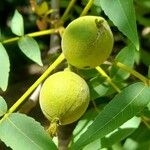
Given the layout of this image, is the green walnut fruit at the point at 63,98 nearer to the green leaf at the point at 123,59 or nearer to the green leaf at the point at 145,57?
the green leaf at the point at 123,59

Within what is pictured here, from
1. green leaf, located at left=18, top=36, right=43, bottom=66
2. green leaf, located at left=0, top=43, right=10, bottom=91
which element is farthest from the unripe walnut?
green leaf, located at left=18, top=36, right=43, bottom=66

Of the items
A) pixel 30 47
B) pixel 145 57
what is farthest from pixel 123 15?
pixel 145 57

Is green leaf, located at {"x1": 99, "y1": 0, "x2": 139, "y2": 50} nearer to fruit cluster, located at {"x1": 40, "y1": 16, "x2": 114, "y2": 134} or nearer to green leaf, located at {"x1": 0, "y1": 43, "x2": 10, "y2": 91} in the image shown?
fruit cluster, located at {"x1": 40, "y1": 16, "x2": 114, "y2": 134}

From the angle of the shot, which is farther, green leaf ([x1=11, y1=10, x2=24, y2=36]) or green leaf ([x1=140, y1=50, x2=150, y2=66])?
green leaf ([x1=140, y1=50, x2=150, y2=66])

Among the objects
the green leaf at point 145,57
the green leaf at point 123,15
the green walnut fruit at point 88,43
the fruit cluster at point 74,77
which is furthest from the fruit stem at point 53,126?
the green leaf at point 145,57

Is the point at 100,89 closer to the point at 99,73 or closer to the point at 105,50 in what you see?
the point at 99,73

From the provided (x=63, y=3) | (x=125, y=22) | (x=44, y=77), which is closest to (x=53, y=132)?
(x=44, y=77)

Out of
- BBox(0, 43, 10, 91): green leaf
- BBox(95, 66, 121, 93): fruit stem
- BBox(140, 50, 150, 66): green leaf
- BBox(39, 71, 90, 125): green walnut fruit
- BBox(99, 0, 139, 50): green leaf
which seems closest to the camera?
BBox(99, 0, 139, 50): green leaf
